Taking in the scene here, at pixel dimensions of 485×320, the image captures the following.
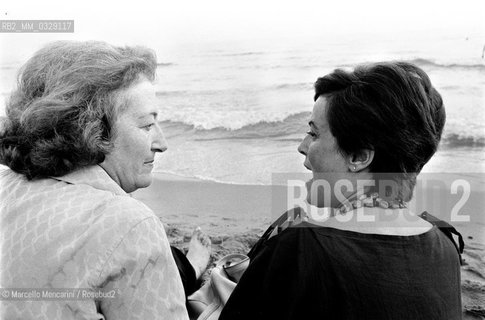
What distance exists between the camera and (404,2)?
6.79 meters

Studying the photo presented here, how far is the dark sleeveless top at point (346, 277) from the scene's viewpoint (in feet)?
4.77

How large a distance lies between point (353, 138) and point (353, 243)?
0.36 meters

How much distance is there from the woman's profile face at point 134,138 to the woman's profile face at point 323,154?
0.55 metres

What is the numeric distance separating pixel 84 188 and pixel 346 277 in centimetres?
80

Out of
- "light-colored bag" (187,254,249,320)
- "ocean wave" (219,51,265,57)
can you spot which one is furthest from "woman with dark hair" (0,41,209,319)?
"ocean wave" (219,51,265,57)

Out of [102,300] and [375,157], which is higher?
[375,157]

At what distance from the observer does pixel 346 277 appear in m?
1.45

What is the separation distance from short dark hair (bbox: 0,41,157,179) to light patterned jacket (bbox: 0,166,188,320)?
113 mm

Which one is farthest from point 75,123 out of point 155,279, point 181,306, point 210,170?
point 210,170

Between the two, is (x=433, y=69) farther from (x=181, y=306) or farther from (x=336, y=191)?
(x=181, y=306)

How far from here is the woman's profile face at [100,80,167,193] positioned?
1584 mm

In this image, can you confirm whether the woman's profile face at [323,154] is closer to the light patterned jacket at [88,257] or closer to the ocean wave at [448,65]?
the light patterned jacket at [88,257]

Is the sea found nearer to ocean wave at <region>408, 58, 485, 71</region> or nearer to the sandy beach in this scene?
ocean wave at <region>408, 58, 485, 71</region>

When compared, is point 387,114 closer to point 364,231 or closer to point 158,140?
point 364,231
